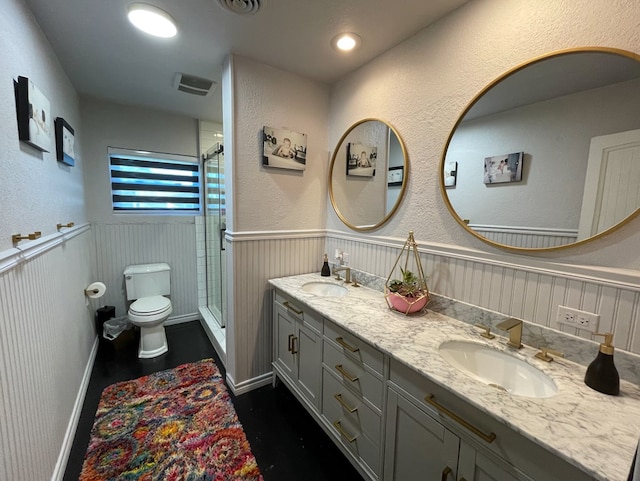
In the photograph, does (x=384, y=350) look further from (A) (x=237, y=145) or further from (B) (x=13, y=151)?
(B) (x=13, y=151)

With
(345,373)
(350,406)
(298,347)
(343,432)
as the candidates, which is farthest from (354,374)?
(298,347)

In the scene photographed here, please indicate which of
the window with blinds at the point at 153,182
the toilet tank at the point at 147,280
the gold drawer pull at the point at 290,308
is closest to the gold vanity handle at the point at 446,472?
the gold drawer pull at the point at 290,308

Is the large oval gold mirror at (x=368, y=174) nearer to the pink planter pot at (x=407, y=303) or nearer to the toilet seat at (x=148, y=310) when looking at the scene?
the pink planter pot at (x=407, y=303)

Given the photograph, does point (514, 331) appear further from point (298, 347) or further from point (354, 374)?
point (298, 347)

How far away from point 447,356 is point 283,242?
140 centimetres

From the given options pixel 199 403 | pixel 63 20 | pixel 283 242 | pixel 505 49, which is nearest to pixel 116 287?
pixel 199 403

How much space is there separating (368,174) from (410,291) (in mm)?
941

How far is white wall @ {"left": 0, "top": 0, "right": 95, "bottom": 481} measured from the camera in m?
1.01

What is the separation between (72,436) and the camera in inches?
64.4

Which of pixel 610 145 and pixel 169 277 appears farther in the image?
pixel 169 277

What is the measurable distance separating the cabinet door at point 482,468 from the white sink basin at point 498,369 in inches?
9.0

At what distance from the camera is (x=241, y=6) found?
1.38 meters

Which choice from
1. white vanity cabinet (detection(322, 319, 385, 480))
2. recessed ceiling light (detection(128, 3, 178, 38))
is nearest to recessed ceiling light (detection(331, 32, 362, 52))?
recessed ceiling light (detection(128, 3, 178, 38))

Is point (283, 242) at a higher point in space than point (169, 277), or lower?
higher
